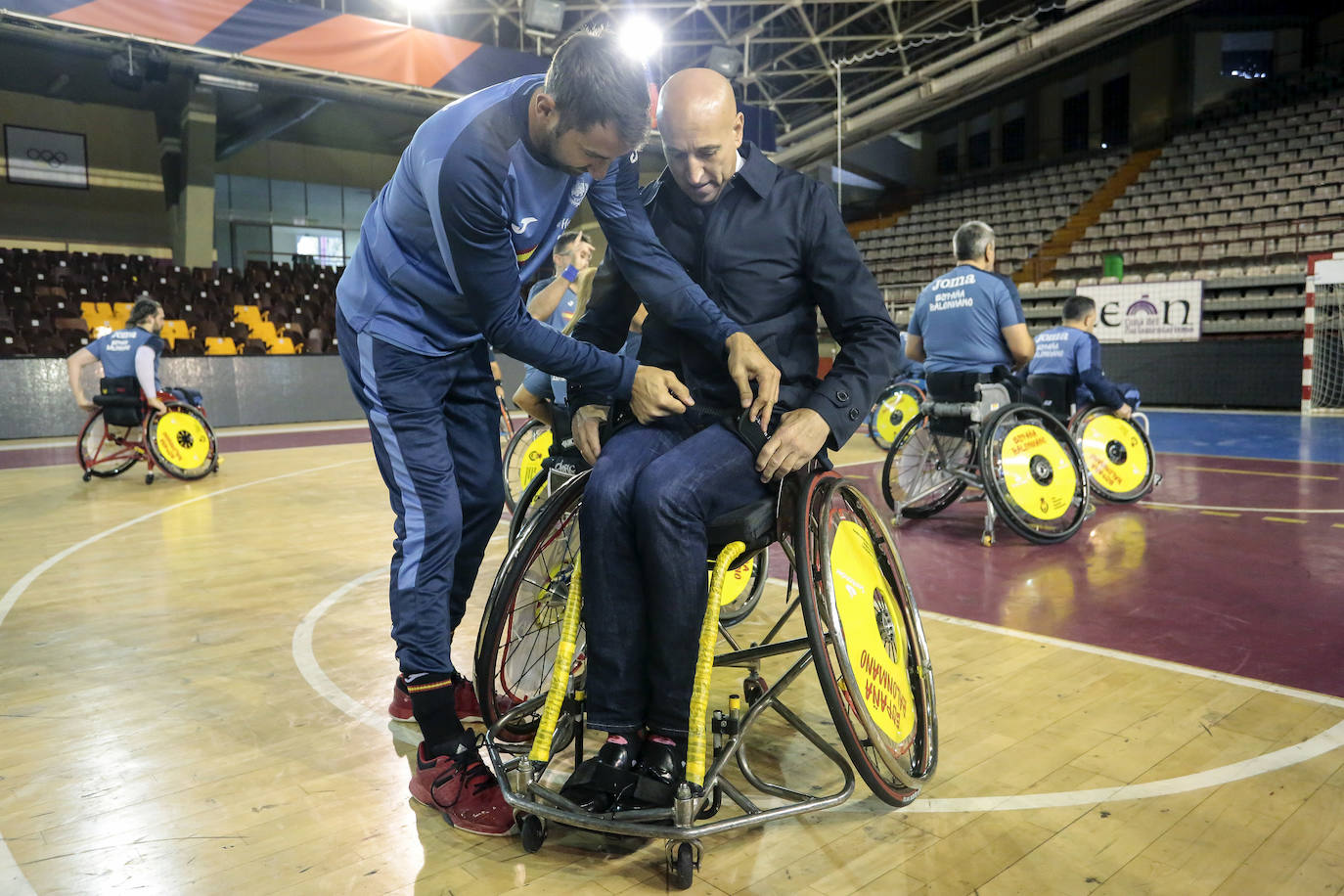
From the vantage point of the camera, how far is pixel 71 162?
14977 millimetres

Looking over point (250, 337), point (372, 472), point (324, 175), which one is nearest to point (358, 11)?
point (324, 175)

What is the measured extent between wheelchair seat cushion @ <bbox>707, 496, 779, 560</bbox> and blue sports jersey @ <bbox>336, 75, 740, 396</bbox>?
0.99 ft

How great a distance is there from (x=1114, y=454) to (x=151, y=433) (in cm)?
605

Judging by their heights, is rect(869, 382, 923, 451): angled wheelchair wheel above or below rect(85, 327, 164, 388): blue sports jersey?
below

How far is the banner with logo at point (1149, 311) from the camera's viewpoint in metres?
11.4

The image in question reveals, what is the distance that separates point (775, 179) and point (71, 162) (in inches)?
676

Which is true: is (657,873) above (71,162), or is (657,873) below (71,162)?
below

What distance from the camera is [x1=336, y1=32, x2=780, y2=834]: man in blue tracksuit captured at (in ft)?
4.97

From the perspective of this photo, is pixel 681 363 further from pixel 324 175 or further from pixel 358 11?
pixel 324 175

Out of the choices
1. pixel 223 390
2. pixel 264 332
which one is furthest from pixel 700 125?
pixel 264 332

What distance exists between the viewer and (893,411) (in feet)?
25.8

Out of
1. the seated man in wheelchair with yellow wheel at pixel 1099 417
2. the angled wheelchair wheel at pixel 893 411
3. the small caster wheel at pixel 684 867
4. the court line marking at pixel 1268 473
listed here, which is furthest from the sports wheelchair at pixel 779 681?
the angled wheelchair wheel at pixel 893 411

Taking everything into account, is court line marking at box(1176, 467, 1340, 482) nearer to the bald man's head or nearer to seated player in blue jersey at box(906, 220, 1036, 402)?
seated player in blue jersey at box(906, 220, 1036, 402)

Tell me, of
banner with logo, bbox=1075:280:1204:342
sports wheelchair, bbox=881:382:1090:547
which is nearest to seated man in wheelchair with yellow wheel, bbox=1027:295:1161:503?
sports wheelchair, bbox=881:382:1090:547
